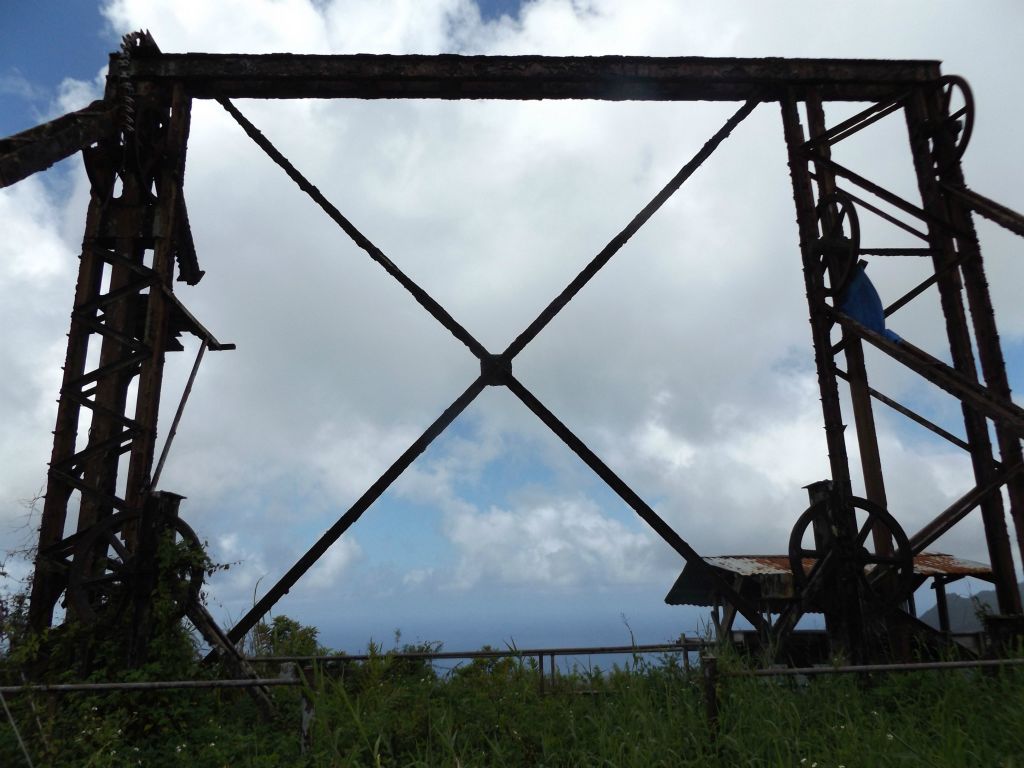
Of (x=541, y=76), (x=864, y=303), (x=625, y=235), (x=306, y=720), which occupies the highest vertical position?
(x=541, y=76)

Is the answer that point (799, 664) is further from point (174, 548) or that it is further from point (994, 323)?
point (174, 548)

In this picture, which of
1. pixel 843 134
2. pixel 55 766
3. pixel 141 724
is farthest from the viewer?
pixel 843 134

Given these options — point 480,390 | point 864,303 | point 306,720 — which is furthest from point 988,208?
point 306,720

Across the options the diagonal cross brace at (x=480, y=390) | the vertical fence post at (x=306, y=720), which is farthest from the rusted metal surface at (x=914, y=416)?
the vertical fence post at (x=306, y=720)

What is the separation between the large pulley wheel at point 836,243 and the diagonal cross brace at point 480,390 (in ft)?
4.99

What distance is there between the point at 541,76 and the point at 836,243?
383 cm

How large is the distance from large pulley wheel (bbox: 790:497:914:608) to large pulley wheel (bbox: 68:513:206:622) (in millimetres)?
5452

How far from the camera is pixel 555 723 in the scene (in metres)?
5.22

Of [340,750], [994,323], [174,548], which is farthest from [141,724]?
[994,323]

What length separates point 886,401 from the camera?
8.03 meters

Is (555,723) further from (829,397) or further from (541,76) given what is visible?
(541,76)

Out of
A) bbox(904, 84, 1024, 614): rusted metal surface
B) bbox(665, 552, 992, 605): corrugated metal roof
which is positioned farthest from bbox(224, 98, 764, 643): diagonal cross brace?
bbox(665, 552, 992, 605): corrugated metal roof

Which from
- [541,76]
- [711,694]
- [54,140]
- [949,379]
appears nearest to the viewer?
[711,694]

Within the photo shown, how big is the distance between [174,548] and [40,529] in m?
1.55
